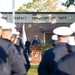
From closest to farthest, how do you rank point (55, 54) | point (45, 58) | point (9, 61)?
point (9, 61) → point (55, 54) → point (45, 58)

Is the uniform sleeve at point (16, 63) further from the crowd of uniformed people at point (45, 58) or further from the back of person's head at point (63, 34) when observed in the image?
the back of person's head at point (63, 34)

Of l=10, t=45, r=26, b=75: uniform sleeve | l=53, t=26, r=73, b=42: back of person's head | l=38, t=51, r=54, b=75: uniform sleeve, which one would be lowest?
l=38, t=51, r=54, b=75: uniform sleeve

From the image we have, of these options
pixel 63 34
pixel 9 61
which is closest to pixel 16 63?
pixel 9 61

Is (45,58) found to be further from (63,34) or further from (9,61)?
(9,61)

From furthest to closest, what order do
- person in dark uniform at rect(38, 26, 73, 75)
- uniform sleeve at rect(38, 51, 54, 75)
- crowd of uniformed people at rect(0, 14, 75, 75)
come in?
uniform sleeve at rect(38, 51, 54, 75) → person in dark uniform at rect(38, 26, 73, 75) → crowd of uniformed people at rect(0, 14, 75, 75)

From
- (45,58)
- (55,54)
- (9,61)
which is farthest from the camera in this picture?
(45,58)

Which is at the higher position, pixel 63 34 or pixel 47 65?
pixel 63 34

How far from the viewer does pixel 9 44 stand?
560 centimetres

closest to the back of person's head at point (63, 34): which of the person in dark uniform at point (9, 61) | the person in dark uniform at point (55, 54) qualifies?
the person in dark uniform at point (55, 54)

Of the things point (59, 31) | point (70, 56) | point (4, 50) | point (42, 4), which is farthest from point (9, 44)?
point (42, 4)

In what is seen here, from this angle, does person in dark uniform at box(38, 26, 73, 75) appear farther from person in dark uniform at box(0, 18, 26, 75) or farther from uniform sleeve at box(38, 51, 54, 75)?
person in dark uniform at box(0, 18, 26, 75)

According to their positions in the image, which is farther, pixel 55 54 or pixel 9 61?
pixel 55 54

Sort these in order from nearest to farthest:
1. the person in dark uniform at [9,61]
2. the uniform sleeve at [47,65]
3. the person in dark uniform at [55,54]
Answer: the person in dark uniform at [9,61], the person in dark uniform at [55,54], the uniform sleeve at [47,65]

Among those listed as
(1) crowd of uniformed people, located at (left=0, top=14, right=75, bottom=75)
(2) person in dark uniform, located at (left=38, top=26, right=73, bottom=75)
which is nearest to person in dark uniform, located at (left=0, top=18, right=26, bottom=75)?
(1) crowd of uniformed people, located at (left=0, top=14, right=75, bottom=75)
